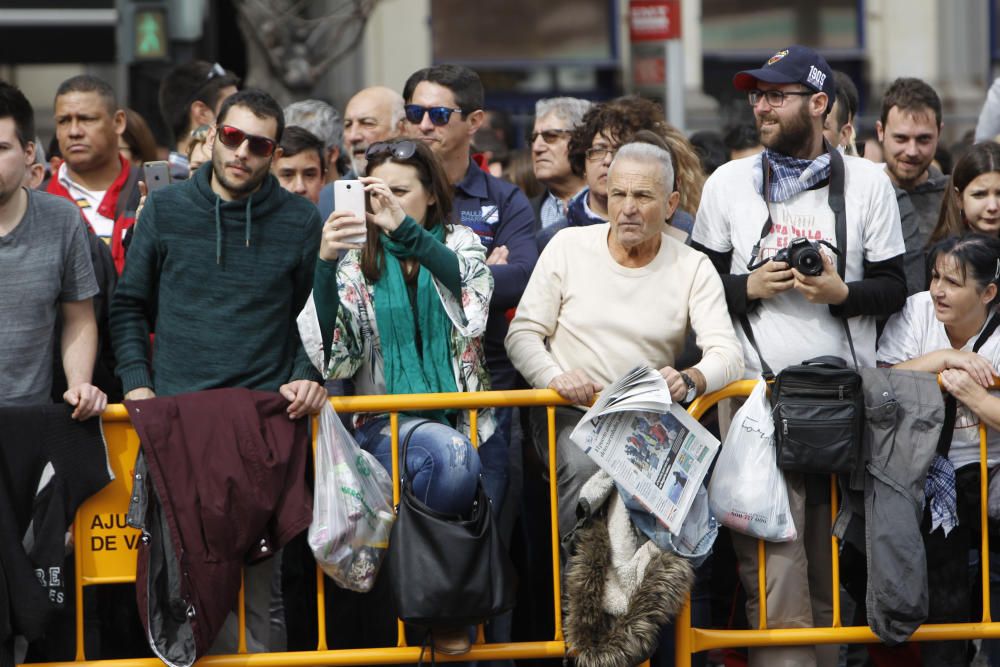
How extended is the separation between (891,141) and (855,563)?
266 cm

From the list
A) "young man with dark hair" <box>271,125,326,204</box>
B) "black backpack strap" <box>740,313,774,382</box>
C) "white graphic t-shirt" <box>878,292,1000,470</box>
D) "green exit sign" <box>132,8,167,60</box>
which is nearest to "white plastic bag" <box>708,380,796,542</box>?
"black backpack strap" <box>740,313,774,382</box>

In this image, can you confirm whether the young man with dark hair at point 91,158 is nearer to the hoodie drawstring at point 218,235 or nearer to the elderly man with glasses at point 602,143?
the hoodie drawstring at point 218,235

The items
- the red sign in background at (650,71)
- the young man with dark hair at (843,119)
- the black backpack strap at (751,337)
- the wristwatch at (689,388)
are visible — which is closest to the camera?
the wristwatch at (689,388)

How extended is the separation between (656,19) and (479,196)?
776 cm

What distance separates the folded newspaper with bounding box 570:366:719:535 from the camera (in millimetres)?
5469

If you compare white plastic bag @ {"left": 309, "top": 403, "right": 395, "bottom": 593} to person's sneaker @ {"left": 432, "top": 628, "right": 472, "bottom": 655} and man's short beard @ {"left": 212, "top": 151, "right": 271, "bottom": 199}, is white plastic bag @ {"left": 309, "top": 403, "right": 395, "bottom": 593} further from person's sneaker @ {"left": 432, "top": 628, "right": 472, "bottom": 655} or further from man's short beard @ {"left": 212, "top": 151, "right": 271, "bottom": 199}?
man's short beard @ {"left": 212, "top": 151, "right": 271, "bottom": 199}

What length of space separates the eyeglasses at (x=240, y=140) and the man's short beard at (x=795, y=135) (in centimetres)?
198

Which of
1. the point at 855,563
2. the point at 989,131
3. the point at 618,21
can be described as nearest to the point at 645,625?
the point at 855,563

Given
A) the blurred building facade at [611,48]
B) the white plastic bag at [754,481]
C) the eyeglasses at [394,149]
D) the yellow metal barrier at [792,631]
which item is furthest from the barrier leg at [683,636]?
the blurred building facade at [611,48]

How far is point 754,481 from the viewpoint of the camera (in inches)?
225

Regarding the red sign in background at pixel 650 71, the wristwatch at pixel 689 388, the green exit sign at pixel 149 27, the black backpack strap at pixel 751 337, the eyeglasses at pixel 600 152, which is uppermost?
the red sign in background at pixel 650 71

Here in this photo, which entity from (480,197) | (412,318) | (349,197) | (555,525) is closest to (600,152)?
(480,197)

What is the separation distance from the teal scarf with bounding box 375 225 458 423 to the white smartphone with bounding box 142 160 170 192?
107 cm

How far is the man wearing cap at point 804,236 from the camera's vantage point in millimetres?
5898
